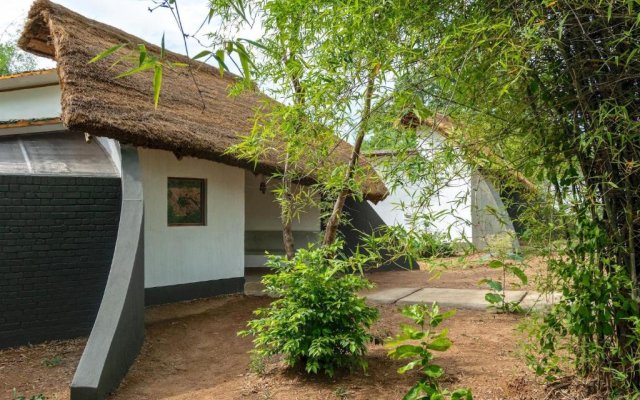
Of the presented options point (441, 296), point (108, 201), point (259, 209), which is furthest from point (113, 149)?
point (441, 296)

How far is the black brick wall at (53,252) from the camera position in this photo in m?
6.82

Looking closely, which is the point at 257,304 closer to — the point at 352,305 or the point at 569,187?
the point at 352,305

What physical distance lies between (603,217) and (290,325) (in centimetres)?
243

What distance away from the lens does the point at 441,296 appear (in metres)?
8.10

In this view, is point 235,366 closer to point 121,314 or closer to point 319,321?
point 121,314

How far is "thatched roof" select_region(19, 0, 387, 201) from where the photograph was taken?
6738 millimetres

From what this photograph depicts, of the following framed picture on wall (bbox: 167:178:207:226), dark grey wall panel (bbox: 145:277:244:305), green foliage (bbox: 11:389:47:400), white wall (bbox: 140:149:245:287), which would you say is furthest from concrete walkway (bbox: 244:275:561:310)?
green foliage (bbox: 11:389:47:400)

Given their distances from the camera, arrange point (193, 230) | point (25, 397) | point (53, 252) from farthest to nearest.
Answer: point (193, 230), point (53, 252), point (25, 397)

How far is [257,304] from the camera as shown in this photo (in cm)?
839

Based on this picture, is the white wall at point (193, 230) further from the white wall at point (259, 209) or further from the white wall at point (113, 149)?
the white wall at point (259, 209)

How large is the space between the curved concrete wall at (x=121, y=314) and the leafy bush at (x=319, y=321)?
4.45 ft

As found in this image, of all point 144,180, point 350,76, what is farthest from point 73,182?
point 350,76

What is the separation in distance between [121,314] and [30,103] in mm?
6497

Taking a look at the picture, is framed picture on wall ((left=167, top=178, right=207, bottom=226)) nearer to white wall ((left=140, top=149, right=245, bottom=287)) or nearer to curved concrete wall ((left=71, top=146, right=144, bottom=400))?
white wall ((left=140, top=149, right=245, bottom=287))
